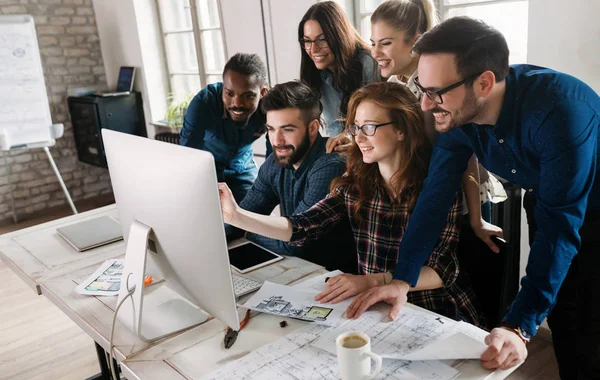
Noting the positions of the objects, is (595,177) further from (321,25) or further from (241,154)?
(241,154)

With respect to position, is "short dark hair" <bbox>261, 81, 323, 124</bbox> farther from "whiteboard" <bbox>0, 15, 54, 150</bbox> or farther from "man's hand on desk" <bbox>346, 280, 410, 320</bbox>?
"whiteboard" <bbox>0, 15, 54, 150</bbox>

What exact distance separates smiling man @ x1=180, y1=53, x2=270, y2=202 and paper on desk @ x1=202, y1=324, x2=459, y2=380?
1354 mm

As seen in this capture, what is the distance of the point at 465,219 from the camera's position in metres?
1.53

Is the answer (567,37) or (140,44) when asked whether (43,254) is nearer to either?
(567,37)

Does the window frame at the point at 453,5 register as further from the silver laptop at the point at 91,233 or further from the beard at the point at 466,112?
the silver laptop at the point at 91,233

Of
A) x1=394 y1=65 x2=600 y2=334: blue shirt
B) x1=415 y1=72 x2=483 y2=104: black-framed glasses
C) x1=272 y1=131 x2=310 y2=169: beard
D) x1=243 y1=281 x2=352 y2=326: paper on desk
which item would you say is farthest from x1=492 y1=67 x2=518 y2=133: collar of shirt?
x1=272 y1=131 x2=310 y2=169: beard

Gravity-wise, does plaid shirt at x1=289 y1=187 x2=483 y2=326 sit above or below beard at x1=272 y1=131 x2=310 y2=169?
below

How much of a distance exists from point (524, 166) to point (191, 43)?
3.83 m

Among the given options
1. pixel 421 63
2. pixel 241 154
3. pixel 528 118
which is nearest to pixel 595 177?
pixel 528 118

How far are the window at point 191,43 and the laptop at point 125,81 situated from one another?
1.20ft

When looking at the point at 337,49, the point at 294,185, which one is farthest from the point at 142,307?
the point at 337,49

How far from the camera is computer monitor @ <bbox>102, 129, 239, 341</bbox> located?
1039mm

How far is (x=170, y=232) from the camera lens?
1.16m

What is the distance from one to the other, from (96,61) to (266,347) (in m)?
4.96
